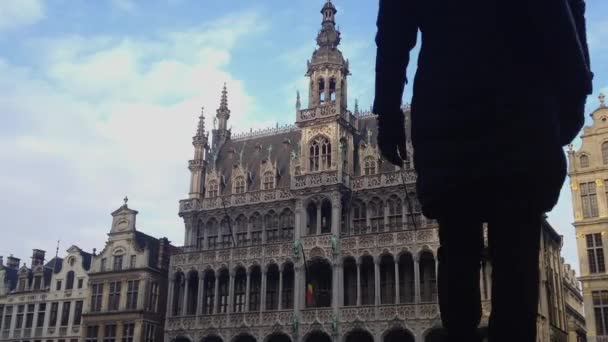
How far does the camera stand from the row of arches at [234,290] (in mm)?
43750

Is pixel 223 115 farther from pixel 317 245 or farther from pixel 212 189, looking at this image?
pixel 317 245

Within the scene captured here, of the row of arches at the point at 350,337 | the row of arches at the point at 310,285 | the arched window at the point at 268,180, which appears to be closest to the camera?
the row of arches at the point at 350,337

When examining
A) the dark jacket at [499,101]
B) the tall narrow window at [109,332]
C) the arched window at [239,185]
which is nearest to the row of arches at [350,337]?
the tall narrow window at [109,332]

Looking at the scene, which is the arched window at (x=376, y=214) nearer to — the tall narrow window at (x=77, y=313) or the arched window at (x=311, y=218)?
the arched window at (x=311, y=218)

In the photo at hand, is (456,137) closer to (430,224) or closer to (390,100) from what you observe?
(390,100)

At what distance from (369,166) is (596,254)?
14.5 meters

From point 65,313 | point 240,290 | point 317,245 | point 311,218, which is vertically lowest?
point 65,313

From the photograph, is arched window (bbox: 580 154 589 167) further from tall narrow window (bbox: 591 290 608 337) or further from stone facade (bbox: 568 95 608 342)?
tall narrow window (bbox: 591 290 608 337)

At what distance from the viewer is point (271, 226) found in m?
46.4

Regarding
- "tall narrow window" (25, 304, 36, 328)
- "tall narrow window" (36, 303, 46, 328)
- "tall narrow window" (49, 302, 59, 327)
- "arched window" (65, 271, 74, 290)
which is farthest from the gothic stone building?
"tall narrow window" (25, 304, 36, 328)

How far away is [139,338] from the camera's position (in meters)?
48.4

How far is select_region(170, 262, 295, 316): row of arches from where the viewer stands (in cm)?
4375

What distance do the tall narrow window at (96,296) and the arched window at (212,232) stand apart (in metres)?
9.57

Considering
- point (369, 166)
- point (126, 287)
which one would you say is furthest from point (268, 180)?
point (126, 287)
